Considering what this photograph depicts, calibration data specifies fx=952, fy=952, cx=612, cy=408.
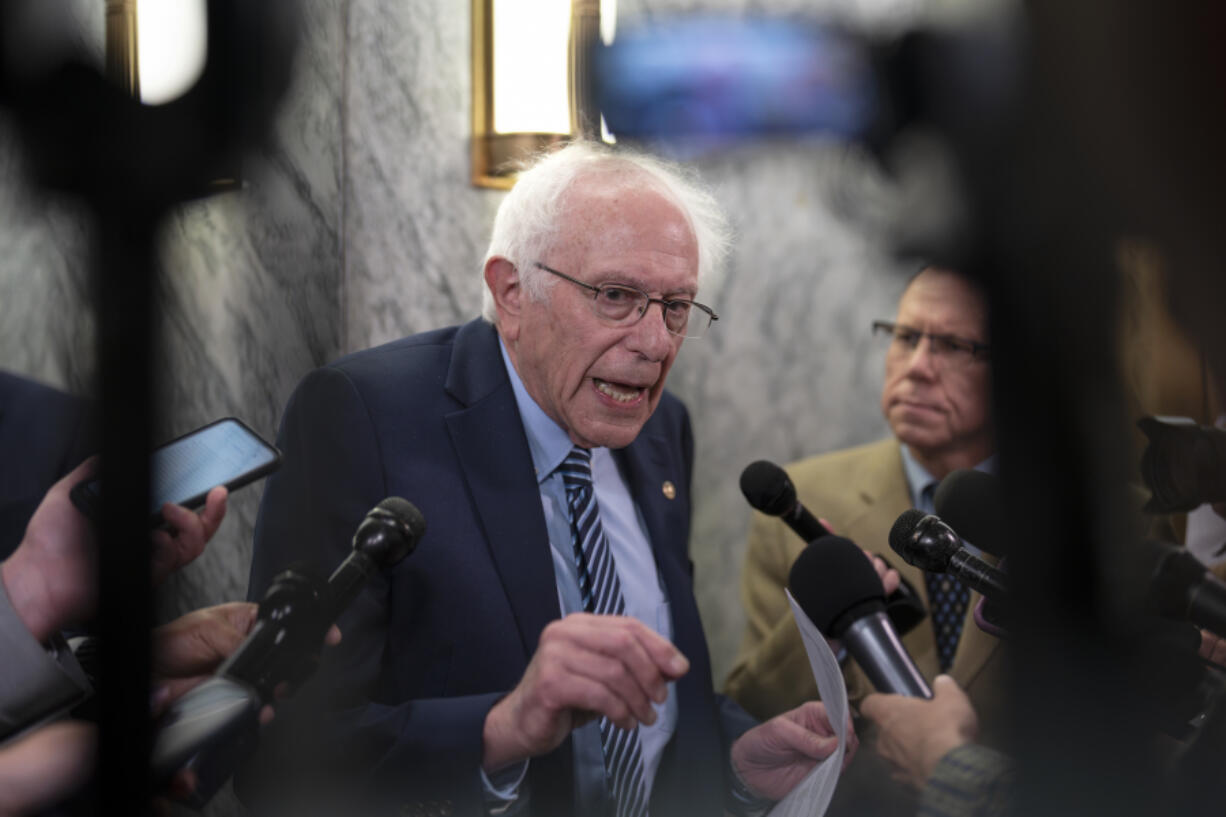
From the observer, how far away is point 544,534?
1003mm

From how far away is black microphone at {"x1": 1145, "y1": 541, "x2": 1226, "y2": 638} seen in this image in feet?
1.90

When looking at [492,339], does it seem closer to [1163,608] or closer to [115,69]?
[115,69]

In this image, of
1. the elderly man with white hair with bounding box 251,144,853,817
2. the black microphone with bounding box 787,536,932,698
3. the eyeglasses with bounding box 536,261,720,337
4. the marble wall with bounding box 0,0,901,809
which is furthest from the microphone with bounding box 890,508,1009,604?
the marble wall with bounding box 0,0,901,809

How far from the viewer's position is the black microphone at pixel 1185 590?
0.58 meters

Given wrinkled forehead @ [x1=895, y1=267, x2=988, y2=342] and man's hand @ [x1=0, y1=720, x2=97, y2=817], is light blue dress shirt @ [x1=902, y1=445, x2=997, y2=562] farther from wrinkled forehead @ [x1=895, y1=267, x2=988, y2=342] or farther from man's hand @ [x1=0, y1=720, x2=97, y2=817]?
man's hand @ [x1=0, y1=720, x2=97, y2=817]

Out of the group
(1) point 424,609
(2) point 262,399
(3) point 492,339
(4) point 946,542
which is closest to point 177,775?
(2) point 262,399

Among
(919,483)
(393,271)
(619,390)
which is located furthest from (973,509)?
(919,483)

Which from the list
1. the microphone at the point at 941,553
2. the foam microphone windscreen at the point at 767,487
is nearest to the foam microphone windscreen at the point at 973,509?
the microphone at the point at 941,553

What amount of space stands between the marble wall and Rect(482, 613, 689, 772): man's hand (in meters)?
0.26

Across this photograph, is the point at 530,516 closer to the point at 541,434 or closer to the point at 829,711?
the point at 541,434

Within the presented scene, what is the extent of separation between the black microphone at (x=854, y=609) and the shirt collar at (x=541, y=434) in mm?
301

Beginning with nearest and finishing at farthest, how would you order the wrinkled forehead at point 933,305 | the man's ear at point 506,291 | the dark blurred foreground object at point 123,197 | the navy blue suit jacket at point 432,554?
the dark blurred foreground object at point 123,197
the navy blue suit jacket at point 432,554
the man's ear at point 506,291
the wrinkled forehead at point 933,305

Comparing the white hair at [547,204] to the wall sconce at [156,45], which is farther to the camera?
the white hair at [547,204]

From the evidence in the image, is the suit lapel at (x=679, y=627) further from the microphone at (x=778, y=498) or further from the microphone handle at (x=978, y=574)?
the microphone handle at (x=978, y=574)
